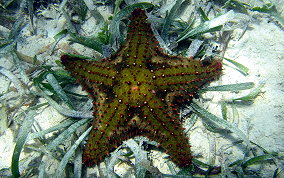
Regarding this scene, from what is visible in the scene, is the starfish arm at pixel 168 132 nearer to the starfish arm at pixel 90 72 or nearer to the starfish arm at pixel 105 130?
the starfish arm at pixel 105 130

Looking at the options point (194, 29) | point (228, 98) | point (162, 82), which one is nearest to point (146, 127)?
point (162, 82)

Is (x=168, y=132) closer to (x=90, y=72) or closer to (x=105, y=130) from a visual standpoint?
(x=105, y=130)

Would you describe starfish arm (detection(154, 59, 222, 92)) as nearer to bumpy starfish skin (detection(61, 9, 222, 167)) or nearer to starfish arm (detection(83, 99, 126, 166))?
bumpy starfish skin (detection(61, 9, 222, 167))

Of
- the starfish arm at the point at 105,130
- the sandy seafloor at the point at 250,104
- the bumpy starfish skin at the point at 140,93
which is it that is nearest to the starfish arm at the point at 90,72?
the bumpy starfish skin at the point at 140,93

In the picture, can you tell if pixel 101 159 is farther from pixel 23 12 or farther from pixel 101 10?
pixel 23 12

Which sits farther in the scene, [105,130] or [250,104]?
[250,104]

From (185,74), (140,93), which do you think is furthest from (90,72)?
(185,74)

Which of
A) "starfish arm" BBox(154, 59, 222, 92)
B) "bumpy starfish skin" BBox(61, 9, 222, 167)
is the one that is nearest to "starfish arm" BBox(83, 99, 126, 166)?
"bumpy starfish skin" BBox(61, 9, 222, 167)
